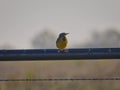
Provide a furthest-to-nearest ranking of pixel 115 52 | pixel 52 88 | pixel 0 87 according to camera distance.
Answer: pixel 52 88 < pixel 0 87 < pixel 115 52

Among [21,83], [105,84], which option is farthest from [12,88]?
[105,84]

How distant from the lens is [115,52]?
3182 millimetres

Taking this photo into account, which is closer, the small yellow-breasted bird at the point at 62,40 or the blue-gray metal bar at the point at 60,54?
the blue-gray metal bar at the point at 60,54

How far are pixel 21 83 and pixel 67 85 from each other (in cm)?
51

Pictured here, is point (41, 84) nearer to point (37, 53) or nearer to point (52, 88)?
point (52, 88)

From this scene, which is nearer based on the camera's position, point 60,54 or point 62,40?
point 60,54

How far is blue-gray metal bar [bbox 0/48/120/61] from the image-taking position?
3.20 meters

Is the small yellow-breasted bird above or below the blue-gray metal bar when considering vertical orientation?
below

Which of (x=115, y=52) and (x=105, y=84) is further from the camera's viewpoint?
(x=105, y=84)

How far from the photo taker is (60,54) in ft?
10.5

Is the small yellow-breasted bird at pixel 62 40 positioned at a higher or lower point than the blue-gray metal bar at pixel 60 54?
lower

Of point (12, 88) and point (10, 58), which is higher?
point (10, 58)

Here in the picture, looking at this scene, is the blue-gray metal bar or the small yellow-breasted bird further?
the small yellow-breasted bird

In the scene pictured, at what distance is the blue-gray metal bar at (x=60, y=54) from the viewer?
320 cm
